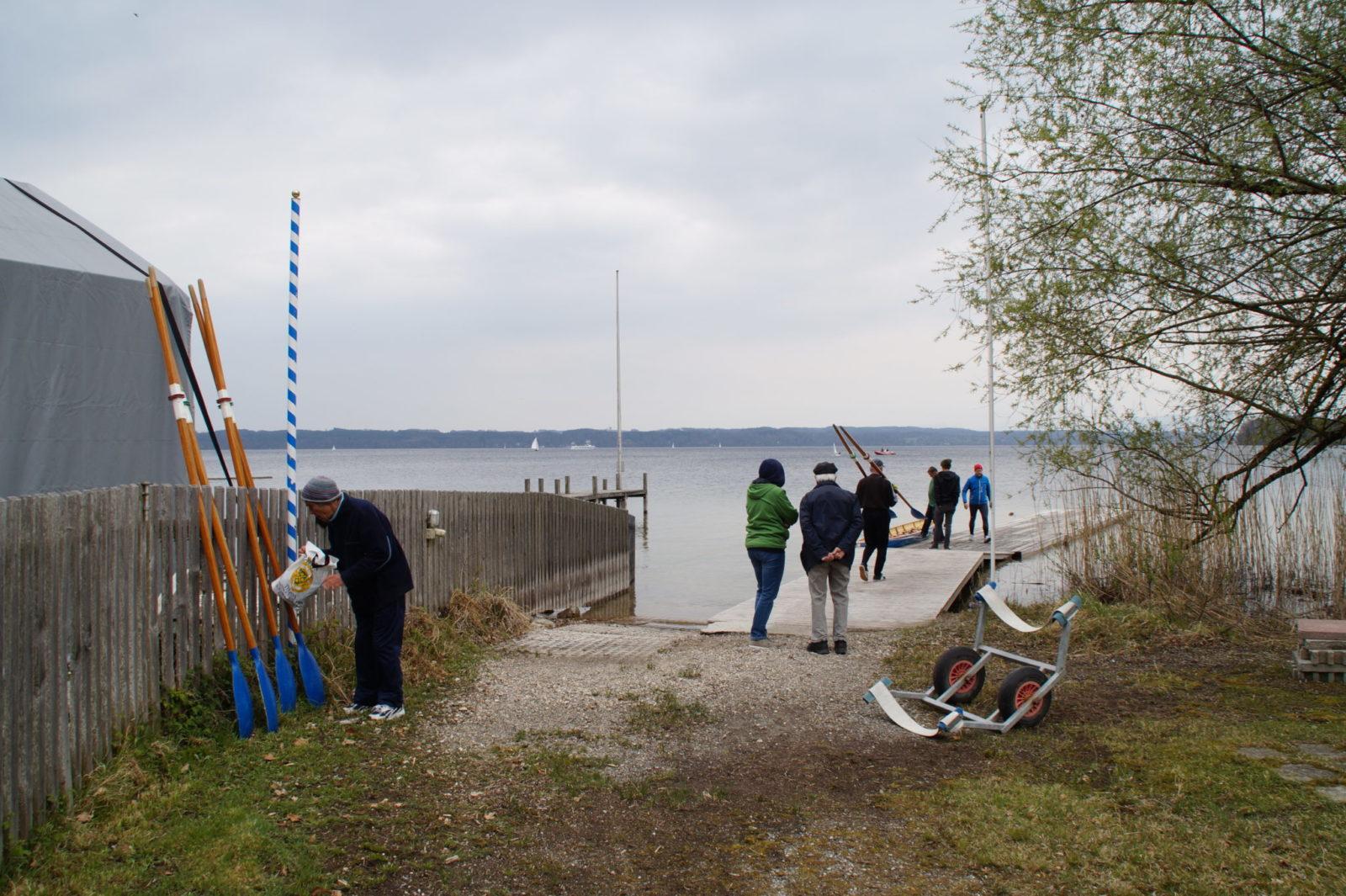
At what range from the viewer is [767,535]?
932 cm

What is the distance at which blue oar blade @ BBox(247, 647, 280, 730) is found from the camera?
19.3 feet

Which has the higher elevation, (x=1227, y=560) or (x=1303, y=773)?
(x=1227, y=560)

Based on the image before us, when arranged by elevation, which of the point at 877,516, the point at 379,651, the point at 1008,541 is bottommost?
the point at 1008,541

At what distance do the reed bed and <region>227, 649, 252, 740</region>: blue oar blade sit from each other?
781 cm

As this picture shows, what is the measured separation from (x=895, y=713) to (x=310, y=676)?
12.4ft

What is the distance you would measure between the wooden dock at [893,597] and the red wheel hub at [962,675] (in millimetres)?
3260

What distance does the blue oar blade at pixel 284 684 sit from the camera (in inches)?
245

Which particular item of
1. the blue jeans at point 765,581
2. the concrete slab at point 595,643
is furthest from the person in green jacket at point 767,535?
the concrete slab at point 595,643

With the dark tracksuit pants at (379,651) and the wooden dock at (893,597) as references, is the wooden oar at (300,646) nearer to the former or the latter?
the dark tracksuit pants at (379,651)

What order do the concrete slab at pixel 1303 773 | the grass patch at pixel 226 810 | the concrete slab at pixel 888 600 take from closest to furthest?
the grass patch at pixel 226 810 < the concrete slab at pixel 1303 773 < the concrete slab at pixel 888 600

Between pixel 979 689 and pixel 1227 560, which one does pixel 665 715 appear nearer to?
pixel 979 689

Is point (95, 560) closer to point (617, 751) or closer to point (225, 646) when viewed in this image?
point (225, 646)

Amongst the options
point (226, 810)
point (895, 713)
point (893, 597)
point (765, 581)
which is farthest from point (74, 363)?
point (893, 597)

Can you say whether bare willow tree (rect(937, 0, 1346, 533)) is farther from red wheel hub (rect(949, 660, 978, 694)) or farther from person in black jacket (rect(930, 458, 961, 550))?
person in black jacket (rect(930, 458, 961, 550))
